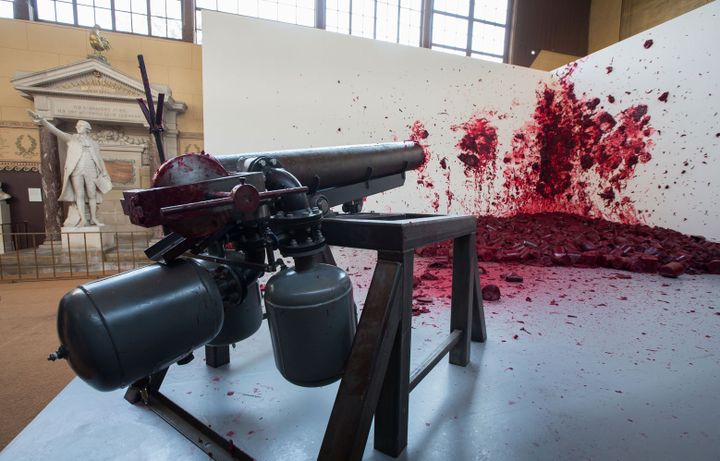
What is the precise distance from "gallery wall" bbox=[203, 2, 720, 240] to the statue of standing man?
3.05m

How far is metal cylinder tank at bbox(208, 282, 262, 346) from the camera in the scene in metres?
0.98

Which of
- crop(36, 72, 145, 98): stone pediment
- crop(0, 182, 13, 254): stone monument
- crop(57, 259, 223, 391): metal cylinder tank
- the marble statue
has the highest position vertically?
crop(36, 72, 145, 98): stone pediment

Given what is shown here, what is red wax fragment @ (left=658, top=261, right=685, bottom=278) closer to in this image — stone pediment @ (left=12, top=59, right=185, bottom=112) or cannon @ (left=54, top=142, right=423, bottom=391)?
cannon @ (left=54, top=142, right=423, bottom=391)

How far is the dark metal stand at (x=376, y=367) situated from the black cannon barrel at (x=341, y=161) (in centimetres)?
30

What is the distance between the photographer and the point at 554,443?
895 mm

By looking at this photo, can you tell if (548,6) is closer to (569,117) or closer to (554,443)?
(569,117)

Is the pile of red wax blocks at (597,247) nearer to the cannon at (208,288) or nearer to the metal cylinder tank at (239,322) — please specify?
the metal cylinder tank at (239,322)

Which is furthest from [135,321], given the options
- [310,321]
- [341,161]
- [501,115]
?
[501,115]

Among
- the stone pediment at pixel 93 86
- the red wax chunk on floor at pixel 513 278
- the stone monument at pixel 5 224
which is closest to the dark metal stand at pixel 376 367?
the red wax chunk on floor at pixel 513 278

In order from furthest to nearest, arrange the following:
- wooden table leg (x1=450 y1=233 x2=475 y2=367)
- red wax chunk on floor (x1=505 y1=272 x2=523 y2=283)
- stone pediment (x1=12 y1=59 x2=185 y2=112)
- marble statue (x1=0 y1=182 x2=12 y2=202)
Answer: marble statue (x1=0 y1=182 x2=12 y2=202) < stone pediment (x1=12 y1=59 x2=185 y2=112) < red wax chunk on floor (x1=505 y1=272 x2=523 y2=283) < wooden table leg (x1=450 y1=233 x2=475 y2=367)

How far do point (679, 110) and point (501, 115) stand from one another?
5.47 feet

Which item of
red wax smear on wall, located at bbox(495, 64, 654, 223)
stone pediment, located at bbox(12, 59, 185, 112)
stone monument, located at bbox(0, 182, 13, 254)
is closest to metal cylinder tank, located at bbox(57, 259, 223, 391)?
red wax smear on wall, located at bbox(495, 64, 654, 223)

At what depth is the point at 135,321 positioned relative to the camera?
56cm

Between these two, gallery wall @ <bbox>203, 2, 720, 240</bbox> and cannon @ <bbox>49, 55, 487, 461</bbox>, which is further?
gallery wall @ <bbox>203, 2, 720, 240</bbox>
